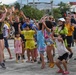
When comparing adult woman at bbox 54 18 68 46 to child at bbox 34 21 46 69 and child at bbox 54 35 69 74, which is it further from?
child at bbox 54 35 69 74

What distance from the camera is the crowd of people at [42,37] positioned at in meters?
9.80

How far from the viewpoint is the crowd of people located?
980 cm

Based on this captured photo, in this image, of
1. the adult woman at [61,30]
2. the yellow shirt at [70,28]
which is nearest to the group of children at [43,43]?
the adult woman at [61,30]

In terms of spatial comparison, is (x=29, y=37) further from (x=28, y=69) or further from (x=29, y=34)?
(x=28, y=69)

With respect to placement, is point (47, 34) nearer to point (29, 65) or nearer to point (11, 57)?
point (29, 65)

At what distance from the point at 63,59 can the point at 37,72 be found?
0.91m

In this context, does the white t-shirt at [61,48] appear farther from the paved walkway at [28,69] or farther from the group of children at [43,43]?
the paved walkway at [28,69]

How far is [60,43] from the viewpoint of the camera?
380 inches

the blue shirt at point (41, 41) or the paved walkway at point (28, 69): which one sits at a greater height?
the blue shirt at point (41, 41)

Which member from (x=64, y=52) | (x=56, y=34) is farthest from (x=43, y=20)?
(x=64, y=52)

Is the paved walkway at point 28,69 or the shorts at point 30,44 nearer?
the paved walkway at point 28,69

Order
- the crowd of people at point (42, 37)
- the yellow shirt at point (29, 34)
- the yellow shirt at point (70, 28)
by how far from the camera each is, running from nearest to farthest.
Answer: the crowd of people at point (42, 37), the yellow shirt at point (29, 34), the yellow shirt at point (70, 28)

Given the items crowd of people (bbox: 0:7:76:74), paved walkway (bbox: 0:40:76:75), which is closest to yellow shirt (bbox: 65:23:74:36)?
crowd of people (bbox: 0:7:76:74)

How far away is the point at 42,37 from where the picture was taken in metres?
10.8
